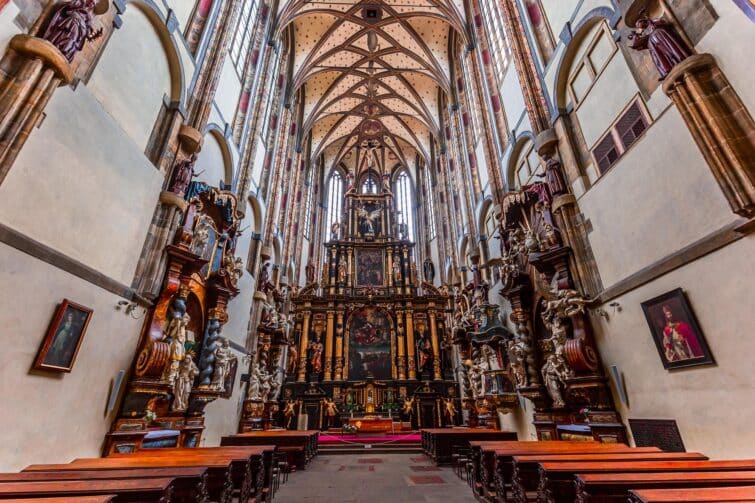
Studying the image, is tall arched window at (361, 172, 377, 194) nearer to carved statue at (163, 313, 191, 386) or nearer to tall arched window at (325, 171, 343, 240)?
tall arched window at (325, 171, 343, 240)

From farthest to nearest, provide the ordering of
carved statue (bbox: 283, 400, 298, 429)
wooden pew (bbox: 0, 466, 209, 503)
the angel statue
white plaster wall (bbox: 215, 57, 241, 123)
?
1. the angel statue
2. carved statue (bbox: 283, 400, 298, 429)
3. white plaster wall (bbox: 215, 57, 241, 123)
4. wooden pew (bbox: 0, 466, 209, 503)

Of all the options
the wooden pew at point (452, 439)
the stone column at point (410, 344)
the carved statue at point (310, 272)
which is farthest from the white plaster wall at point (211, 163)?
the stone column at point (410, 344)

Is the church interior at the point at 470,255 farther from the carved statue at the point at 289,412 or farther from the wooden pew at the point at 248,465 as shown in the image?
the carved statue at the point at 289,412

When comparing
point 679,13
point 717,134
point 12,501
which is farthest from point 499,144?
point 12,501

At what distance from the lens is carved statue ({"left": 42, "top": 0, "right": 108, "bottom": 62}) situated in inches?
188

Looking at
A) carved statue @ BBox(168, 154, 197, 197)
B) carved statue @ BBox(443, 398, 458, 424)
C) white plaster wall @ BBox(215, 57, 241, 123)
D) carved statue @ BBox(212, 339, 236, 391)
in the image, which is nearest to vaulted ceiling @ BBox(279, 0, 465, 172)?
white plaster wall @ BBox(215, 57, 241, 123)

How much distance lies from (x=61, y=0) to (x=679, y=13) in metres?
9.30

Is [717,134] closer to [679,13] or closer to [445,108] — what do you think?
[679,13]

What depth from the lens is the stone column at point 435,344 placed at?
23234 millimetres

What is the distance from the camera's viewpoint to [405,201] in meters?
35.9

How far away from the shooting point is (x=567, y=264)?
8195 mm

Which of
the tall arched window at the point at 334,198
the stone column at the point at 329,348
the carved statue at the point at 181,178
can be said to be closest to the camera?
the carved statue at the point at 181,178

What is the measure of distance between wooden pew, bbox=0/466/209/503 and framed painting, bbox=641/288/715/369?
6676 mm

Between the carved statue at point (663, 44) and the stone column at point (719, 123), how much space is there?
0.97ft
